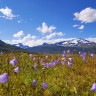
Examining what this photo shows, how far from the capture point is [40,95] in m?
3.34

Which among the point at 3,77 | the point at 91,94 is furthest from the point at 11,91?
the point at 91,94

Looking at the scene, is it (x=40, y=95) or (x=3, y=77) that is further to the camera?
(x=40, y=95)

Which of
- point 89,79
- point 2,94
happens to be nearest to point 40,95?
point 2,94

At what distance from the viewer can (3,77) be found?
100 inches

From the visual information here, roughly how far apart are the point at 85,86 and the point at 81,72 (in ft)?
4.98

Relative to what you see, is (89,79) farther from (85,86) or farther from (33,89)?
(33,89)

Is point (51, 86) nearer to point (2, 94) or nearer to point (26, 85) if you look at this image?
Answer: point (26, 85)

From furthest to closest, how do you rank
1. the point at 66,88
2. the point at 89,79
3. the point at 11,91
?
the point at 89,79
the point at 66,88
the point at 11,91

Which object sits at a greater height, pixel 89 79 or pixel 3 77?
pixel 3 77

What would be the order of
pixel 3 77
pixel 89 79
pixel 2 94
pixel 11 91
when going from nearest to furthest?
pixel 3 77 → pixel 2 94 → pixel 11 91 → pixel 89 79

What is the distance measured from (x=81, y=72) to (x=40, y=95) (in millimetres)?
2641

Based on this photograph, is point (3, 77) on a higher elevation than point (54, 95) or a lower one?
higher

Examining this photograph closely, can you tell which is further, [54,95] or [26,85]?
[26,85]

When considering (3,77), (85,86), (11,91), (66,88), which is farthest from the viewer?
(85,86)
